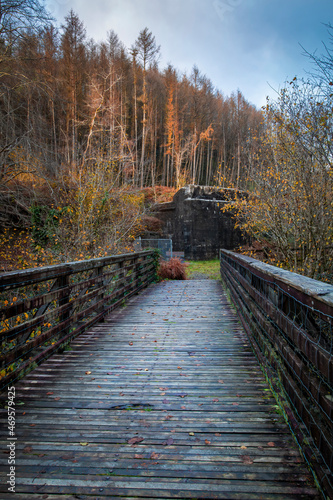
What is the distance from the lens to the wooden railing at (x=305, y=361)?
5.00 feet

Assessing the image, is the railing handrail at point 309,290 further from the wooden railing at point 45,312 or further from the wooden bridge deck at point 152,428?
the wooden railing at point 45,312

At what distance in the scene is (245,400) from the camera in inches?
101

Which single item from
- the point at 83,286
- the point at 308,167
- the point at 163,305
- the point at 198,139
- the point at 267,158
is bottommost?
the point at 163,305

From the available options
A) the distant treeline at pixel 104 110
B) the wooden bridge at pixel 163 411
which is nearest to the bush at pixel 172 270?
the distant treeline at pixel 104 110

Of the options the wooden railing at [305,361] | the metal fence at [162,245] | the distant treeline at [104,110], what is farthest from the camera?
the metal fence at [162,245]

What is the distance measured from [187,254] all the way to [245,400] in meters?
17.9

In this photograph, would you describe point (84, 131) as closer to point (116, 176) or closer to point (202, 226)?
point (202, 226)

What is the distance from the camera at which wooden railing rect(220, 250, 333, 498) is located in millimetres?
1523

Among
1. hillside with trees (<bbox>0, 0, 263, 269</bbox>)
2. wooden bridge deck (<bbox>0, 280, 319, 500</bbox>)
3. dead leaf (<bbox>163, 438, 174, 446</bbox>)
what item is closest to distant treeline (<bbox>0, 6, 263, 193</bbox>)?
hillside with trees (<bbox>0, 0, 263, 269</bbox>)

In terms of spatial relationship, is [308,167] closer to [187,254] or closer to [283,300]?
[283,300]

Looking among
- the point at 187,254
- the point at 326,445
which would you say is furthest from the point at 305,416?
the point at 187,254

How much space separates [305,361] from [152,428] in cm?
120

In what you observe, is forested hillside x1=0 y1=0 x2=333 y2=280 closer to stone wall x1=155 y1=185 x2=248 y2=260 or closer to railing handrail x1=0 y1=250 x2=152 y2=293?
railing handrail x1=0 y1=250 x2=152 y2=293

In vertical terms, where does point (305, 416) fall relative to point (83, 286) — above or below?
below
